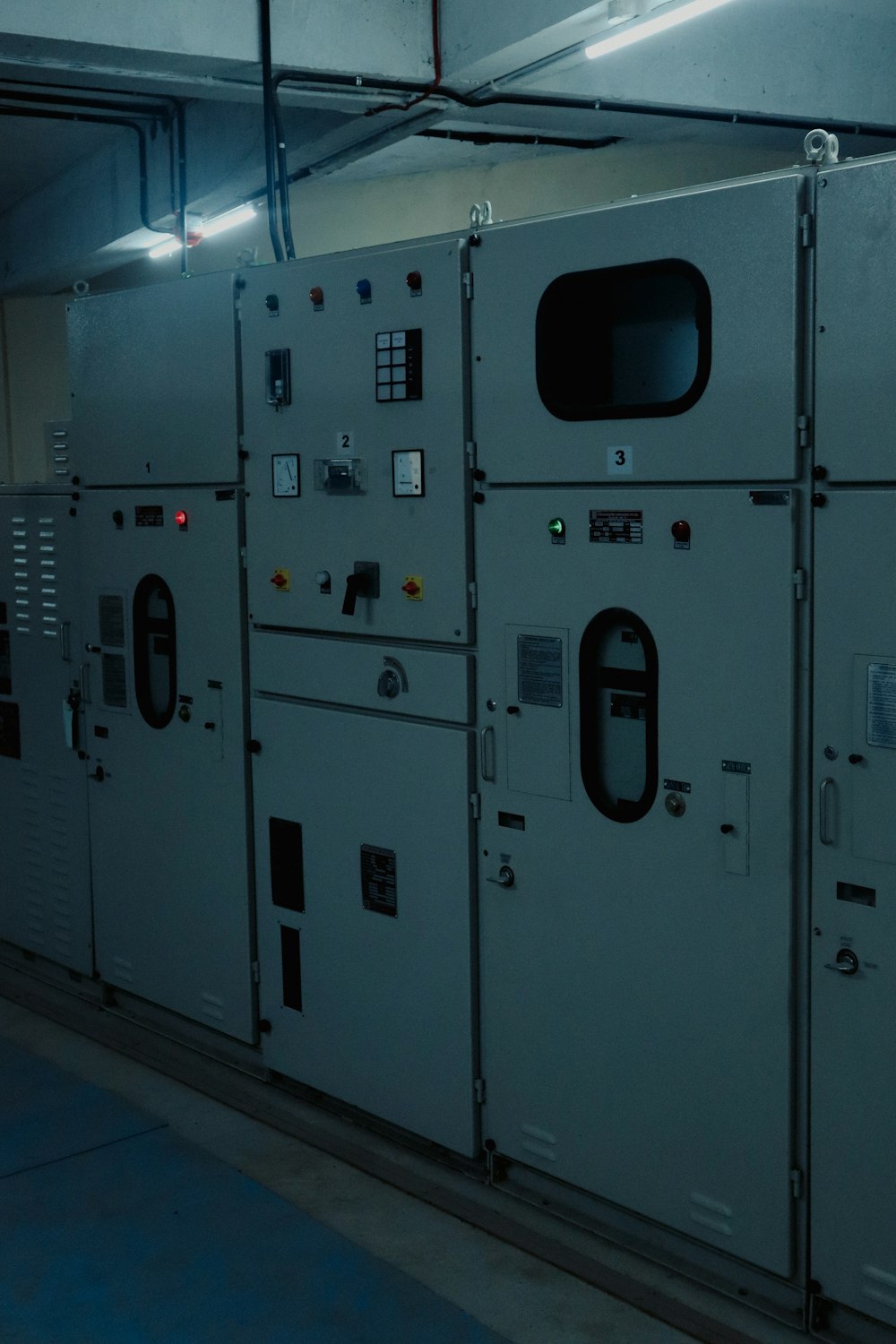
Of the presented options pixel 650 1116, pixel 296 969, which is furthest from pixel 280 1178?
pixel 650 1116

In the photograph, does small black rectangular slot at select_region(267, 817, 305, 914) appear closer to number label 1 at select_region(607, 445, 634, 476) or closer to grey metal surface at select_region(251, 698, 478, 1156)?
grey metal surface at select_region(251, 698, 478, 1156)

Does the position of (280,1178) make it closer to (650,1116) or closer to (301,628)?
(650,1116)

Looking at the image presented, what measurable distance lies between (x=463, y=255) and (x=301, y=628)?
3.83 feet

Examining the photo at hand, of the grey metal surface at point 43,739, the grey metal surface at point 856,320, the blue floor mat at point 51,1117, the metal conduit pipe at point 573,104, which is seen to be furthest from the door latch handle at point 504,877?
the metal conduit pipe at point 573,104

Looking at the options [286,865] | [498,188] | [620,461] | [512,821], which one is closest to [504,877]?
[512,821]

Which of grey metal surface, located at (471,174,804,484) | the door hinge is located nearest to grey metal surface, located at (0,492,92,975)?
grey metal surface, located at (471,174,804,484)

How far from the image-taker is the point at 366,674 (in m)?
3.61

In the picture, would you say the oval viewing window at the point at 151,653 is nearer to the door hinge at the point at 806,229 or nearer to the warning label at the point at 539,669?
the warning label at the point at 539,669

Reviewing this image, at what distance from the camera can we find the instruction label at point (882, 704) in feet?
8.29

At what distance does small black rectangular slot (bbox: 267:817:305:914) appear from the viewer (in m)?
3.89

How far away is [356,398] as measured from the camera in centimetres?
354

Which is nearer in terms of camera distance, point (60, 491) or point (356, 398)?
point (356, 398)

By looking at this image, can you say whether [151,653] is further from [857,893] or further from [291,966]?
[857,893]

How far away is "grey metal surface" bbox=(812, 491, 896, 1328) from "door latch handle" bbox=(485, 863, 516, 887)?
2.75 ft
